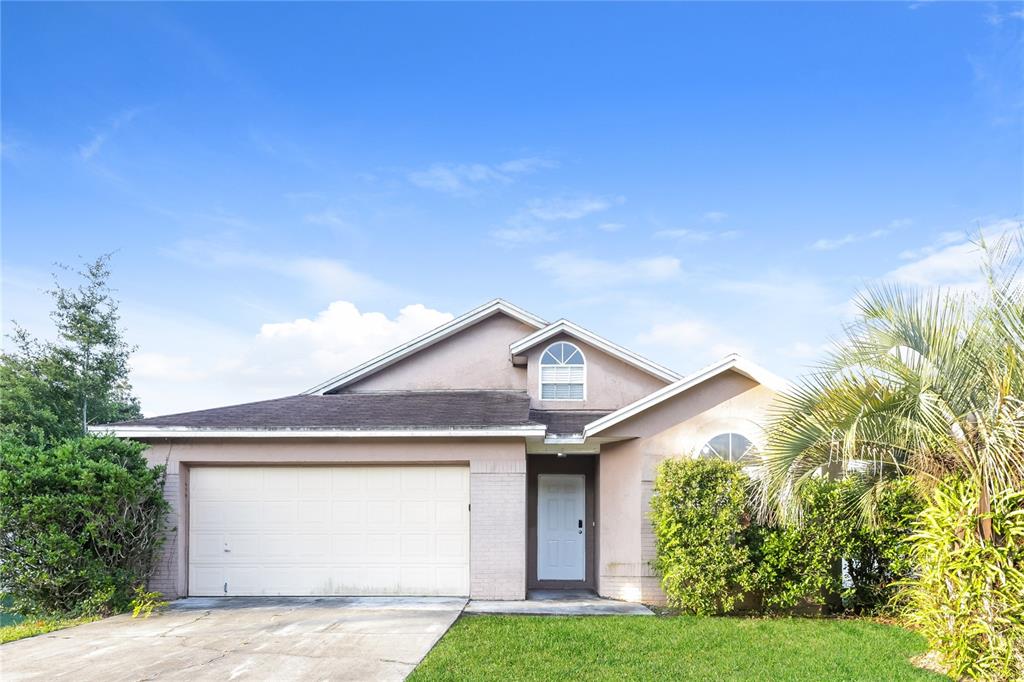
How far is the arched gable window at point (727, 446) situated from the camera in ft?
40.5

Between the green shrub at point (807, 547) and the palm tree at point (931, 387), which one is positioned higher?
the palm tree at point (931, 387)

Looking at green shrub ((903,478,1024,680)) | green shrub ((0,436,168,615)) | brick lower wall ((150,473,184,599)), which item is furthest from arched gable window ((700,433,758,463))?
green shrub ((0,436,168,615))

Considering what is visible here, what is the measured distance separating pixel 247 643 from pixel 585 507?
25.2 feet

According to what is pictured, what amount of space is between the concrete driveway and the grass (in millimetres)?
289

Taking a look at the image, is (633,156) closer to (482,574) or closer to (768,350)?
(768,350)

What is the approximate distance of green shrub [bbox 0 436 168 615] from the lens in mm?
10258

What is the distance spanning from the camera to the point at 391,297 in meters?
19.8

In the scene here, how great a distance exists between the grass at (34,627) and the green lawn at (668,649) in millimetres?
5698

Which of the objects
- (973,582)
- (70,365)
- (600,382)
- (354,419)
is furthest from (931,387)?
(70,365)

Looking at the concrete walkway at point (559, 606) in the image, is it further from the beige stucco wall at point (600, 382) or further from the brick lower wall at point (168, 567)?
the brick lower wall at point (168, 567)

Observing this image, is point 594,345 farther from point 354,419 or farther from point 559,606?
point 559,606

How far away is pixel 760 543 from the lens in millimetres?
11023

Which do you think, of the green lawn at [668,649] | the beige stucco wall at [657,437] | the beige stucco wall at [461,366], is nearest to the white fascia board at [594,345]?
the beige stucco wall at [461,366]

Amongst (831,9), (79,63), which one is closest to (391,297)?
(79,63)
